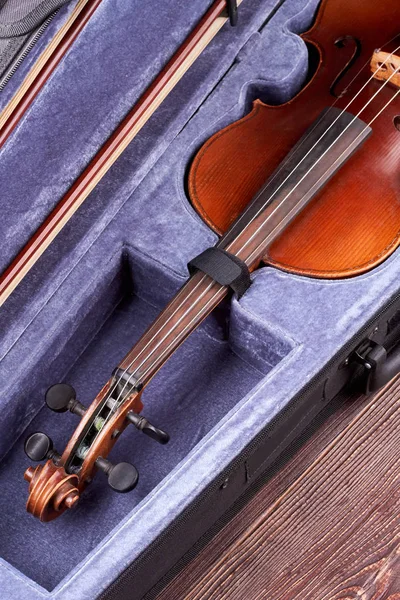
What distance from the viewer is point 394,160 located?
6.89ft

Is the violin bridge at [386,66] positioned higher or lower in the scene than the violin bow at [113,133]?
higher

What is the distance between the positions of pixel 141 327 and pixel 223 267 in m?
0.28

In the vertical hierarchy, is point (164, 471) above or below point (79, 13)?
below

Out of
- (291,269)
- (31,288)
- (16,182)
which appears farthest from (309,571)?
(16,182)

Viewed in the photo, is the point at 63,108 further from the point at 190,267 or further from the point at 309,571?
the point at 309,571

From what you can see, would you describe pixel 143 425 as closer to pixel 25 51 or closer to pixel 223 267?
pixel 223 267

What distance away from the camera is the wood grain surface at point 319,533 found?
6.72ft

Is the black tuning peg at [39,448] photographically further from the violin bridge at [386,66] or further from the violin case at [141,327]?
the violin bridge at [386,66]

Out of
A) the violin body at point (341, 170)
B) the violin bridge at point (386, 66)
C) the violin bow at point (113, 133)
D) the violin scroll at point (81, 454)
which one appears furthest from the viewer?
the violin bridge at point (386, 66)

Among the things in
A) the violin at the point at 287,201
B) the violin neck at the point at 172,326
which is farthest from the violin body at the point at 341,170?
the violin neck at the point at 172,326

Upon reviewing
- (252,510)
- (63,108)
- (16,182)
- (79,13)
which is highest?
(79,13)

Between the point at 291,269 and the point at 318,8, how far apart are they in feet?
2.18

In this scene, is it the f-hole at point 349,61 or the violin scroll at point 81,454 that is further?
the f-hole at point 349,61

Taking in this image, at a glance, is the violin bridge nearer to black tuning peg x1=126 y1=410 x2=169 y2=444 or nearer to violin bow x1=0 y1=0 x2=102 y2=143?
violin bow x1=0 y1=0 x2=102 y2=143
